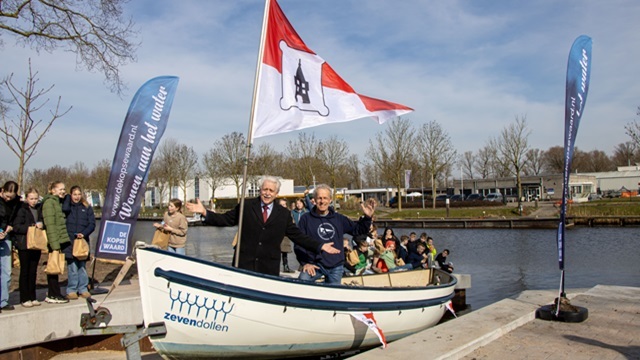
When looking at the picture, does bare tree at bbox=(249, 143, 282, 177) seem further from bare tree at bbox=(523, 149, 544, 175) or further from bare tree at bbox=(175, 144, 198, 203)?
bare tree at bbox=(523, 149, 544, 175)

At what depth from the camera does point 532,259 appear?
942 inches

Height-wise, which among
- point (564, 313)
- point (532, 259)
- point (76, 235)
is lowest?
point (532, 259)

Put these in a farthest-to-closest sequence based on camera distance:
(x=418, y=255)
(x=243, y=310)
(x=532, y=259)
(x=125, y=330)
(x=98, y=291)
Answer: (x=532, y=259)
(x=418, y=255)
(x=98, y=291)
(x=243, y=310)
(x=125, y=330)

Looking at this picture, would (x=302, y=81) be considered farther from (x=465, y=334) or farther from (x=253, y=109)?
(x=465, y=334)

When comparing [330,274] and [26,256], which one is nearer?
[330,274]

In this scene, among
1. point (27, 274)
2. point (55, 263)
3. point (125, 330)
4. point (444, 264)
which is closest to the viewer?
point (125, 330)

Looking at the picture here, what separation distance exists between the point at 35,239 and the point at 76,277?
1.09m

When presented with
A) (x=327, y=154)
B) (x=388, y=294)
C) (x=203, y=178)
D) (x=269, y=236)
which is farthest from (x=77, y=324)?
(x=203, y=178)

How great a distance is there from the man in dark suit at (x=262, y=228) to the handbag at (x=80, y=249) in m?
3.48

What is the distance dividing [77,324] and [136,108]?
3.46m

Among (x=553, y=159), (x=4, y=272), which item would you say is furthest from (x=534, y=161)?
(x=4, y=272)

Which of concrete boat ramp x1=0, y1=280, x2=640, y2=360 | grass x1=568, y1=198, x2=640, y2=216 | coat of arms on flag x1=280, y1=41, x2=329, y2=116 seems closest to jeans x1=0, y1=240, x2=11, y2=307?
concrete boat ramp x1=0, y1=280, x2=640, y2=360

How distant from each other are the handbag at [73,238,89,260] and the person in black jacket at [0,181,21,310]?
0.94 metres

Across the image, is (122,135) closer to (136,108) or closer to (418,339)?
(136,108)
